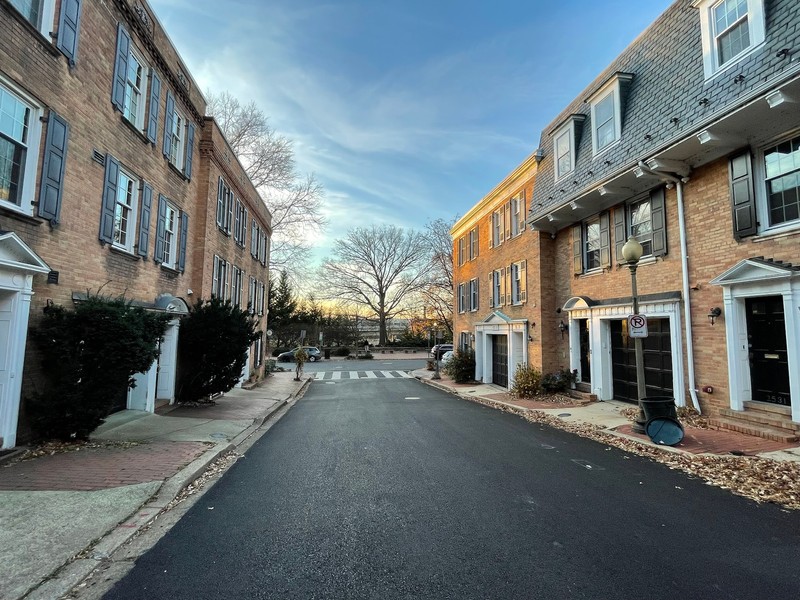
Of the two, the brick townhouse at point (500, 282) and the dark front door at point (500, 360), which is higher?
the brick townhouse at point (500, 282)

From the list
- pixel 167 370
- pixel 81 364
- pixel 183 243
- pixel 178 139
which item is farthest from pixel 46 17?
pixel 167 370

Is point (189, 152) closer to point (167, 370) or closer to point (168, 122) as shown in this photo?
Result: point (168, 122)

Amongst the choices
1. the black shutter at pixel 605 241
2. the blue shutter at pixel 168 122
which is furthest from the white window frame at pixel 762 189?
the blue shutter at pixel 168 122

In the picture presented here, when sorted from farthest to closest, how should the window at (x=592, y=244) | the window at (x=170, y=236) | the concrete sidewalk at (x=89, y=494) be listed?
the window at (x=592, y=244), the window at (x=170, y=236), the concrete sidewalk at (x=89, y=494)

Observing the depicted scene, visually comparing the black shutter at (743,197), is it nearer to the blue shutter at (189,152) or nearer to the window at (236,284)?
the blue shutter at (189,152)

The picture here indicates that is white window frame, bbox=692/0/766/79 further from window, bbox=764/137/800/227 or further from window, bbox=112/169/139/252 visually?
window, bbox=112/169/139/252

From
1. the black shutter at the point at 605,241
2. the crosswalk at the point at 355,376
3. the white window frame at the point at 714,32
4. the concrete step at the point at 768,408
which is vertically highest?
the white window frame at the point at 714,32

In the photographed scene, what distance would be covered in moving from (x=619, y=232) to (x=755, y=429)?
6112 mm

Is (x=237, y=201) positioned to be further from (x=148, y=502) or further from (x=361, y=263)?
(x=361, y=263)

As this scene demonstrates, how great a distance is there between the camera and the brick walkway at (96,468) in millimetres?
5102

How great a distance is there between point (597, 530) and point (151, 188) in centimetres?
1106

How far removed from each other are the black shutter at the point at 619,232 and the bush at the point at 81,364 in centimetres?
1165

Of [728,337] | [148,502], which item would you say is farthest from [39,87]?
[728,337]

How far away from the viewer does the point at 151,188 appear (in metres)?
10.4
